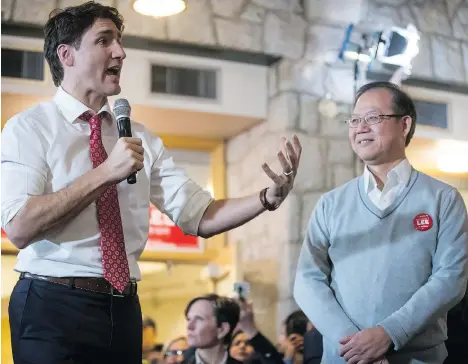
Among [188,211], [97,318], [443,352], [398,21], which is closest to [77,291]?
[97,318]

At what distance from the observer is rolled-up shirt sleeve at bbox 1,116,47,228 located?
6.35ft

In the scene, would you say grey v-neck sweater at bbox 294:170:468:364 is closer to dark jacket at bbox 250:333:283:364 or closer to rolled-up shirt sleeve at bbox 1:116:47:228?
rolled-up shirt sleeve at bbox 1:116:47:228

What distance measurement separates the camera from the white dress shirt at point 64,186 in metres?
1.98

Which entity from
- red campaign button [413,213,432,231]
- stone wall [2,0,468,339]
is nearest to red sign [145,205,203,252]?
stone wall [2,0,468,339]

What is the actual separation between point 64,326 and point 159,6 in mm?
2953

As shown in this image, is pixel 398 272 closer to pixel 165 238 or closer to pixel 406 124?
pixel 406 124

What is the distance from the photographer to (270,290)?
16.8ft

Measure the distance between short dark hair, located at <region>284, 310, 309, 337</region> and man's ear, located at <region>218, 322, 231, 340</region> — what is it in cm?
73

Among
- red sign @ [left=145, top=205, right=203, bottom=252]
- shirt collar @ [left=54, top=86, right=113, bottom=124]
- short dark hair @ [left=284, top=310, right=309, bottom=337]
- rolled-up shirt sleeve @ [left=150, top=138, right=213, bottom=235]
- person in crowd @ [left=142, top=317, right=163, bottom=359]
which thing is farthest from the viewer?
red sign @ [left=145, top=205, right=203, bottom=252]

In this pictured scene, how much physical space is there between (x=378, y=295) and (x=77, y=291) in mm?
872

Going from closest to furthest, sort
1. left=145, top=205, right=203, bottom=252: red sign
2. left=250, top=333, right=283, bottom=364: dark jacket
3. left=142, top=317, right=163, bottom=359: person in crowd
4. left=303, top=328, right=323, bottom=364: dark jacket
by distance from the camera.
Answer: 1. left=303, top=328, right=323, bottom=364: dark jacket
2. left=250, top=333, right=283, bottom=364: dark jacket
3. left=142, top=317, right=163, bottom=359: person in crowd
4. left=145, top=205, right=203, bottom=252: red sign

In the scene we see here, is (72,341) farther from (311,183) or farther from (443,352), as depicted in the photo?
(311,183)

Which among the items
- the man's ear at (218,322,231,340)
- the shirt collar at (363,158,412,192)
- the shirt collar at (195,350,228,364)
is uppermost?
the shirt collar at (363,158,412,192)

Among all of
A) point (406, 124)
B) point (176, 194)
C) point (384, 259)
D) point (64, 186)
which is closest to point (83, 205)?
point (64, 186)
